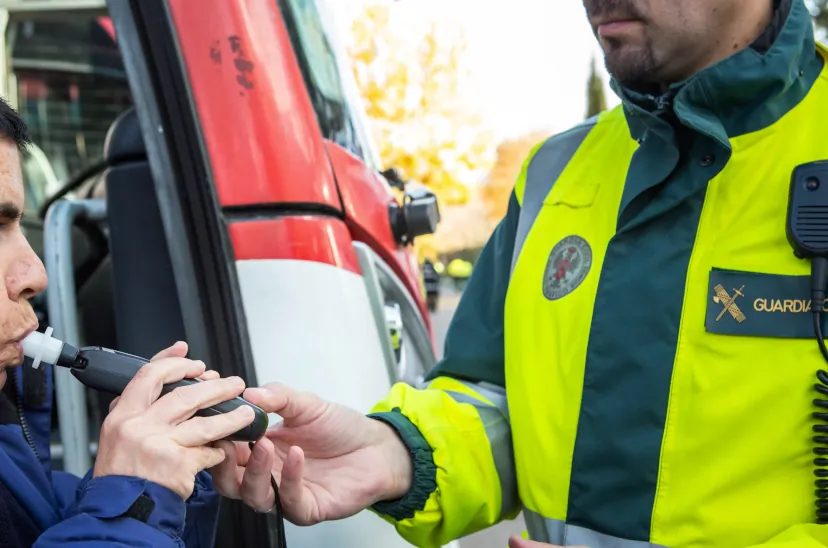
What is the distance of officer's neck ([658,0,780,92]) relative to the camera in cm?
134

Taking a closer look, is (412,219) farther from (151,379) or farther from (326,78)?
(151,379)

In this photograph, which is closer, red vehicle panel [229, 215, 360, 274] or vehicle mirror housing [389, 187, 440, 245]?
red vehicle panel [229, 215, 360, 274]

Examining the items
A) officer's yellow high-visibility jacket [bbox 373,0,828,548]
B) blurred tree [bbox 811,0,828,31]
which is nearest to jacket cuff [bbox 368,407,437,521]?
officer's yellow high-visibility jacket [bbox 373,0,828,548]

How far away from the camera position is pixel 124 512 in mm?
1013

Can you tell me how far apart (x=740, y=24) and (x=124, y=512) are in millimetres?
1137

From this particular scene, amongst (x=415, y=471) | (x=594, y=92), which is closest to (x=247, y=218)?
(x=415, y=471)

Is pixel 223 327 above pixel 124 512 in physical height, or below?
above

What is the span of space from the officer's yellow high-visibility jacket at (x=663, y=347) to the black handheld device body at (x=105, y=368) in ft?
1.34

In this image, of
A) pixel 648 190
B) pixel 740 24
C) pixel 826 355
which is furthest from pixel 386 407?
pixel 740 24

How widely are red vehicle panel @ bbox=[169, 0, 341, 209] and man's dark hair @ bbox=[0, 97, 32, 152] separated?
45 cm

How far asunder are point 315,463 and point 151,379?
450mm

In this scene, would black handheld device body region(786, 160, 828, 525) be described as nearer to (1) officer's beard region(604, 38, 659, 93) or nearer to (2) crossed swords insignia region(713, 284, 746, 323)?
(2) crossed swords insignia region(713, 284, 746, 323)

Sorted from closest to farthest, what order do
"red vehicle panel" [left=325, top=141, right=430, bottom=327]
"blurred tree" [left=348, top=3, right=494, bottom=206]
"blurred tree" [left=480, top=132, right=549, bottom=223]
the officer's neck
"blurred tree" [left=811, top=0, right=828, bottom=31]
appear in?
the officer's neck, "red vehicle panel" [left=325, top=141, right=430, bottom=327], "blurred tree" [left=348, top=3, right=494, bottom=206], "blurred tree" [left=811, top=0, right=828, bottom=31], "blurred tree" [left=480, top=132, right=549, bottom=223]

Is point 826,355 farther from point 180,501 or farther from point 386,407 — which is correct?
point 180,501
